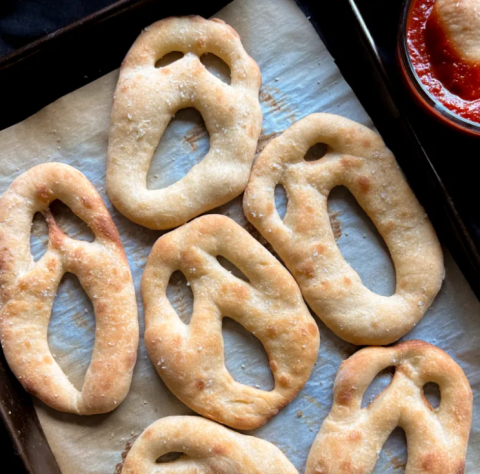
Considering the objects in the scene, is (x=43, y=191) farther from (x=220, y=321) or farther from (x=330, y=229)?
(x=330, y=229)

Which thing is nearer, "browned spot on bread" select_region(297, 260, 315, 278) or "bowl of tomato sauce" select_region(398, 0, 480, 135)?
"bowl of tomato sauce" select_region(398, 0, 480, 135)

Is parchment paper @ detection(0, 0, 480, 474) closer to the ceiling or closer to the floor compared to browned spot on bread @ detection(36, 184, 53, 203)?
closer to the floor

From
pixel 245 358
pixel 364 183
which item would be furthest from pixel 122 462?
pixel 364 183

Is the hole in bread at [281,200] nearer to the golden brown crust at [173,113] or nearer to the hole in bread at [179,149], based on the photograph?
the golden brown crust at [173,113]

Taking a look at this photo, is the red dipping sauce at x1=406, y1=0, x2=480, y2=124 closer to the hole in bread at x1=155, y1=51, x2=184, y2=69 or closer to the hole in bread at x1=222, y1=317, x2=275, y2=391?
the hole in bread at x1=155, y1=51, x2=184, y2=69

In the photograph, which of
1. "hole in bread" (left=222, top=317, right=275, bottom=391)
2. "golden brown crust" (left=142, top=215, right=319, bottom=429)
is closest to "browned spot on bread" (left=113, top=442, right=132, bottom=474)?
"golden brown crust" (left=142, top=215, right=319, bottom=429)

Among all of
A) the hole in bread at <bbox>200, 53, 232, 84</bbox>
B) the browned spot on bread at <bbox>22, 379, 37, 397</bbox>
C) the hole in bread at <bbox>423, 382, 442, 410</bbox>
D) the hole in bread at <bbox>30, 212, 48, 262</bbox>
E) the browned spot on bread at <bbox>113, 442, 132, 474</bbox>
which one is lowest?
the hole in bread at <bbox>423, 382, 442, 410</bbox>

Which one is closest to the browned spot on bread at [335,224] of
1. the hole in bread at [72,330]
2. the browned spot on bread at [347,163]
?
the browned spot on bread at [347,163]
